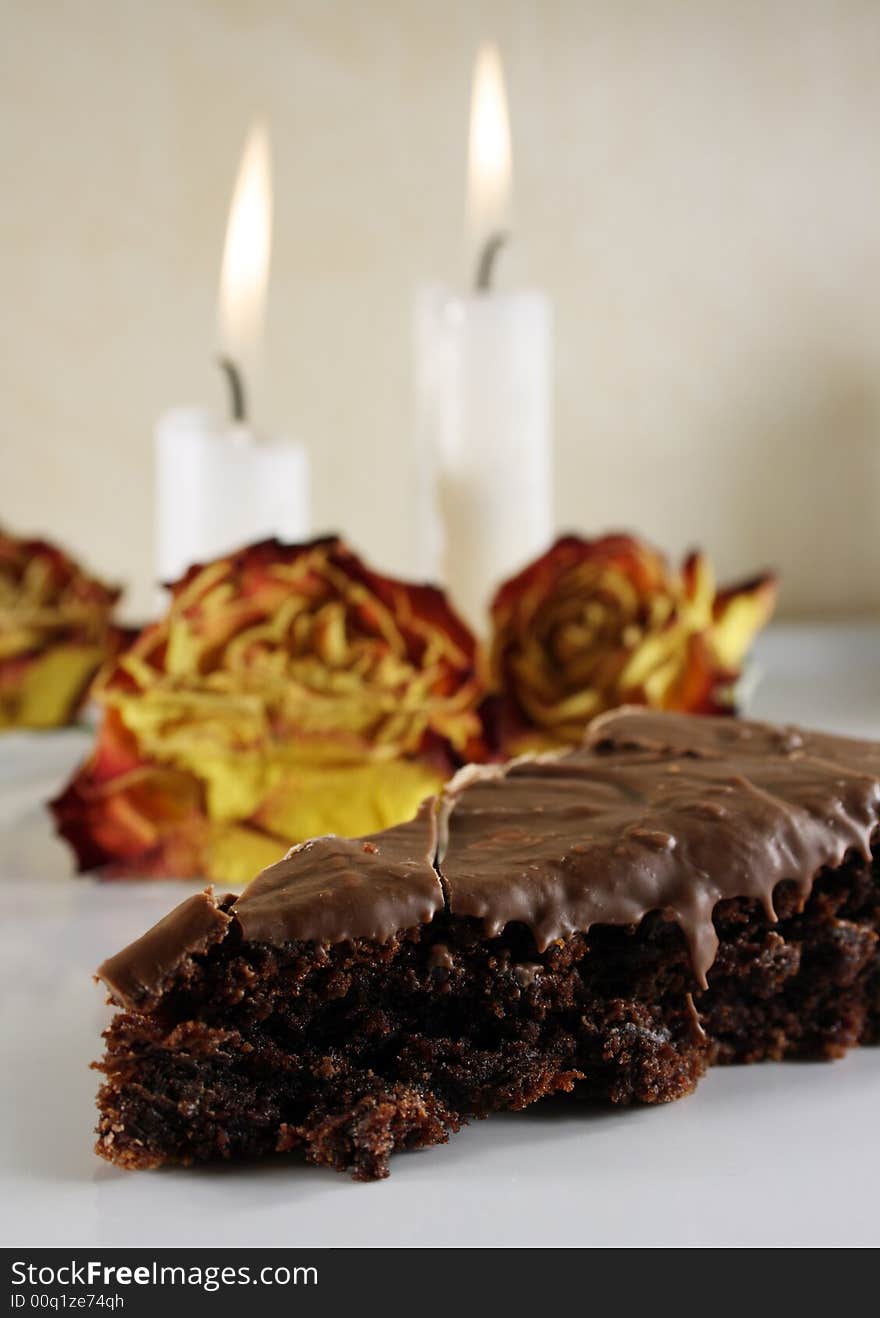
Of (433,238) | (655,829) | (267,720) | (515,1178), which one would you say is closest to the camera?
(515,1178)

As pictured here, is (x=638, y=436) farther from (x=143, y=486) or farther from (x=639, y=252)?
(x=143, y=486)

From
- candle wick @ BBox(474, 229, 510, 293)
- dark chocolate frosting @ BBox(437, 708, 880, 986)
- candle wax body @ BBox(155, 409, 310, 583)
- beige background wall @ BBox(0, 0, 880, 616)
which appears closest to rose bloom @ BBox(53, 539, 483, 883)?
dark chocolate frosting @ BBox(437, 708, 880, 986)

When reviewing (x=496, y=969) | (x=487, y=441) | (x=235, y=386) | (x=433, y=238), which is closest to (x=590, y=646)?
(x=487, y=441)

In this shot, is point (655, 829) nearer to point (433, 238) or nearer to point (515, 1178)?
point (515, 1178)

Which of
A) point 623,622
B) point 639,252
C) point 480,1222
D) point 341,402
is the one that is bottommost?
point 480,1222

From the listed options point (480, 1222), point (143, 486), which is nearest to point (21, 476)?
point (143, 486)
